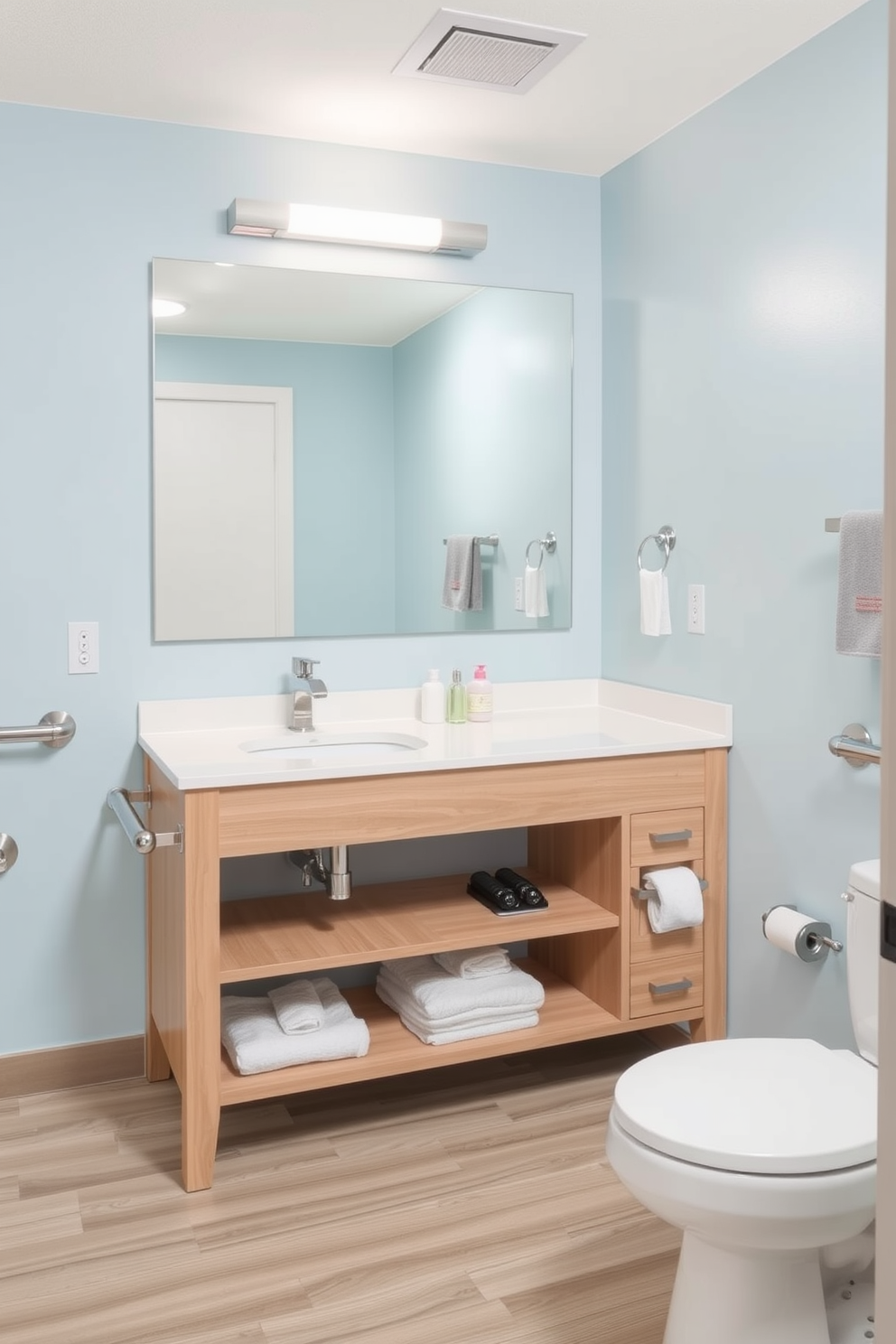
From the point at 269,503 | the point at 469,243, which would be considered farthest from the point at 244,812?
the point at 469,243

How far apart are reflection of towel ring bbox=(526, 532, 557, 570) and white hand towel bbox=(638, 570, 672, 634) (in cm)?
34

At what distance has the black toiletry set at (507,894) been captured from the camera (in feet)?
8.64

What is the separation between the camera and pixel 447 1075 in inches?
107

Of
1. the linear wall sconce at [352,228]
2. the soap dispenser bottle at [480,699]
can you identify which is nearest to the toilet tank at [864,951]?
the soap dispenser bottle at [480,699]

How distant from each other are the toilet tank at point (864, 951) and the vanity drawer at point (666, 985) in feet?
2.23

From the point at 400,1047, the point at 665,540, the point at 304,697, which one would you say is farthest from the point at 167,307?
the point at 400,1047

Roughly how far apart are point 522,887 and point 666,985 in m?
0.39

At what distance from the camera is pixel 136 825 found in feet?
7.55

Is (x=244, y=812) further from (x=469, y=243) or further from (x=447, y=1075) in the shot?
(x=469, y=243)

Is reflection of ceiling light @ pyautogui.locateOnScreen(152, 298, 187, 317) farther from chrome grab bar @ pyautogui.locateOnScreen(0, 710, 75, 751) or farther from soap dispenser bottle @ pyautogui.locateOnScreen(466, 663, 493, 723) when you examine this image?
soap dispenser bottle @ pyautogui.locateOnScreen(466, 663, 493, 723)

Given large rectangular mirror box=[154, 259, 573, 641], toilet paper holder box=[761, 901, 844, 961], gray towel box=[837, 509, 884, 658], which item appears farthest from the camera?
large rectangular mirror box=[154, 259, 573, 641]

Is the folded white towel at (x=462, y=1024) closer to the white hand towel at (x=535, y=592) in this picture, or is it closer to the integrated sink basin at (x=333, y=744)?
the integrated sink basin at (x=333, y=744)

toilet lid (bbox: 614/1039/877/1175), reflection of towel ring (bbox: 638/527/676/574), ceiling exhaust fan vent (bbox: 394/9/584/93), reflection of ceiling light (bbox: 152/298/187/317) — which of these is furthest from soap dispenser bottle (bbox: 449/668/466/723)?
ceiling exhaust fan vent (bbox: 394/9/584/93)

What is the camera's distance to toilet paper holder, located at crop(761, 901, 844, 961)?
90.0 inches
